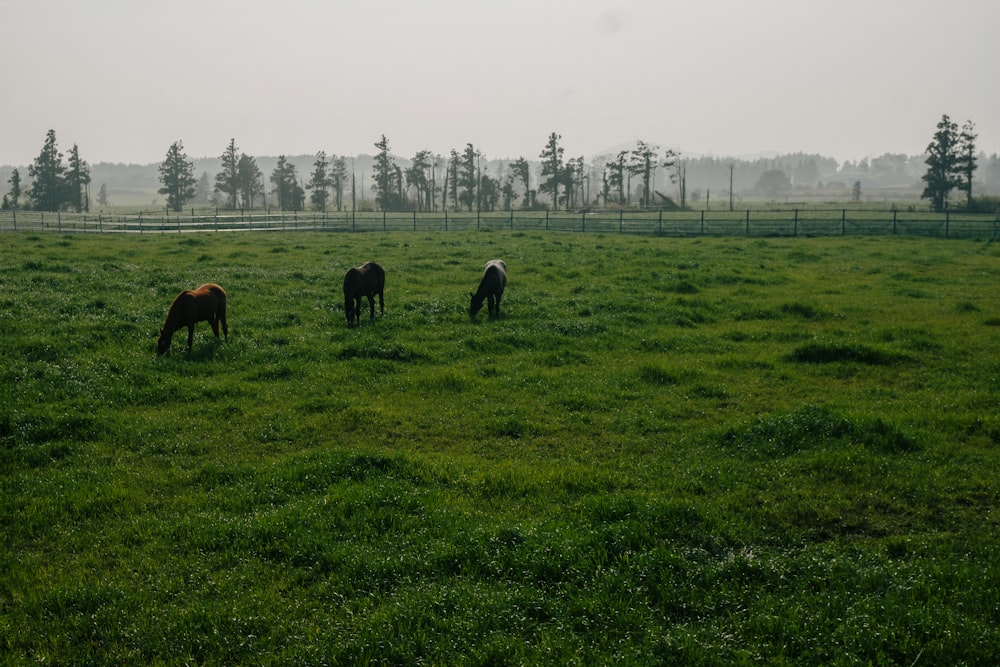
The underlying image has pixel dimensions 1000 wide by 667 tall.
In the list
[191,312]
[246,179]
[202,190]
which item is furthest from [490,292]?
[202,190]

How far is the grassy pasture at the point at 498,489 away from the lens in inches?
184

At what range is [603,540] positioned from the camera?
574 centimetres

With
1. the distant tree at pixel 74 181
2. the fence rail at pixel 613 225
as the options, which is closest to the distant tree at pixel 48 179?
the distant tree at pixel 74 181

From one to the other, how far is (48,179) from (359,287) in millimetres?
106588

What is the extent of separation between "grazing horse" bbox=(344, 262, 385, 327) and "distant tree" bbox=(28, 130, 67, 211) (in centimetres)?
10465

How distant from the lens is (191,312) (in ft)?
40.5

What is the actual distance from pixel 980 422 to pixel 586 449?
15.9 ft

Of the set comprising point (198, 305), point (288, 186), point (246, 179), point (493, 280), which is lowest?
point (198, 305)

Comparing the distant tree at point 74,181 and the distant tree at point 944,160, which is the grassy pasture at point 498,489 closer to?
the distant tree at point 944,160

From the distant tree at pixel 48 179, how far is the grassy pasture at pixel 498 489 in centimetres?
10244

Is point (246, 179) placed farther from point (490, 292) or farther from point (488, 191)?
point (490, 292)

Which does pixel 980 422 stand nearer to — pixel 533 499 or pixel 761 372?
pixel 761 372

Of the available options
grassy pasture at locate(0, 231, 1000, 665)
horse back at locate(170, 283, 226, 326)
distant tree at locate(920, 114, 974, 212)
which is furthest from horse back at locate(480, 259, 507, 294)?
distant tree at locate(920, 114, 974, 212)

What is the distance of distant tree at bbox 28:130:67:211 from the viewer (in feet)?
326
